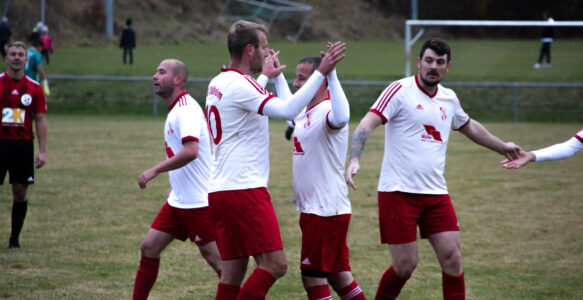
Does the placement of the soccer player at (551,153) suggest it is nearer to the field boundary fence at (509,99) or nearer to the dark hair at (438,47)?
the dark hair at (438,47)

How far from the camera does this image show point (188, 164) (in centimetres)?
538

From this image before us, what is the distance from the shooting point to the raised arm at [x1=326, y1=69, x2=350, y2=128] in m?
4.25

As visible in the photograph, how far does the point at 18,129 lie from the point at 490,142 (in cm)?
519

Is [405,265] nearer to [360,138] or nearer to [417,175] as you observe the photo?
[417,175]

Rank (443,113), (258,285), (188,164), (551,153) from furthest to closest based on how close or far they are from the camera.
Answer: (551,153), (188,164), (443,113), (258,285)

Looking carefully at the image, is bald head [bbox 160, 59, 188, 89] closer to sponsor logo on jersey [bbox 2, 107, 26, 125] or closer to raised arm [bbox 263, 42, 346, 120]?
raised arm [bbox 263, 42, 346, 120]

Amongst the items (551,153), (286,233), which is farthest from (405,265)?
(286,233)

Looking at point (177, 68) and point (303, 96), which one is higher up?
point (177, 68)

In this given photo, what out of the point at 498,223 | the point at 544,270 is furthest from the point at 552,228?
the point at 544,270

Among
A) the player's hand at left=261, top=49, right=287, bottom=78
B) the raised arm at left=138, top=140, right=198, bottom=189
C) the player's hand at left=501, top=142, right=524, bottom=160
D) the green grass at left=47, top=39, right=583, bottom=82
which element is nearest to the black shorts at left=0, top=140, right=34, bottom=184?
the raised arm at left=138, top=140, right=198, bottom=189

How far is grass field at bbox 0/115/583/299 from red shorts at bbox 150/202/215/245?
91 cm

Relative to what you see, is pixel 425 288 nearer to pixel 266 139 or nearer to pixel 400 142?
pixel 400 142

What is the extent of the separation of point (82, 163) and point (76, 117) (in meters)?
9.48

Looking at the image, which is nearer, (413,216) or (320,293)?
(320,293)
